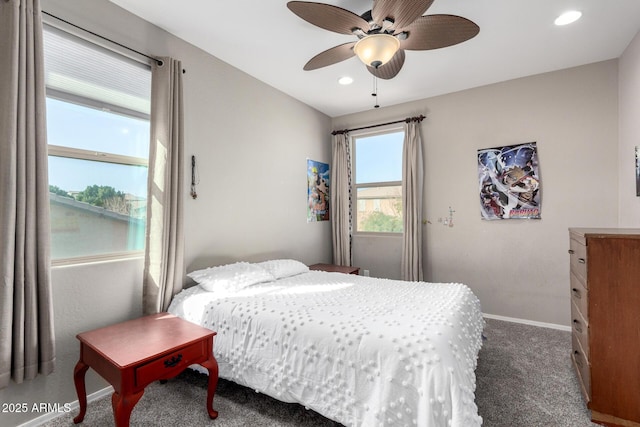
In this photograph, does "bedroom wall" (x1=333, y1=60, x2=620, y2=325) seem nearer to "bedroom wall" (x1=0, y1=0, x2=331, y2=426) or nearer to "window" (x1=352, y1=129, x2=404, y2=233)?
"window" (x1=352, y1=129, x2=404, y2=233)

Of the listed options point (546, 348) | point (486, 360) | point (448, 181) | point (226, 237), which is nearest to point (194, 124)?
point (226, 237)

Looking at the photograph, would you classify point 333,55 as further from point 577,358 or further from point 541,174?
point 577,358

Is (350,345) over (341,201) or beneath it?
beneath

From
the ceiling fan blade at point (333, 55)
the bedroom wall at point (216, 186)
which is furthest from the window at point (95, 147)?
the ceiling fan blade at point (333, 55)

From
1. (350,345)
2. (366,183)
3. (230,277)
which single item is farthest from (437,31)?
(366,183)

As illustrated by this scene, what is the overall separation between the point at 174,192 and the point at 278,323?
1.27 meters

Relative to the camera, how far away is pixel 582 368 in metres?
1.97

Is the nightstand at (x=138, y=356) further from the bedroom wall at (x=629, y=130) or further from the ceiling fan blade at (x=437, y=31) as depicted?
the bedroom wall at (x=629, y=130)

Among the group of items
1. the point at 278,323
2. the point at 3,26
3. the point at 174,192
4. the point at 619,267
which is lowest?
the point at 278,323

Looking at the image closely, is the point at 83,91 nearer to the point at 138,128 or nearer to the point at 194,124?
the point at 138,128

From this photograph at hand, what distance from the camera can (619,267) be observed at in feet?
5.52

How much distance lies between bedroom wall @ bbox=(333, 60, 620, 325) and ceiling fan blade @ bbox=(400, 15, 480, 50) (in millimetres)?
1523

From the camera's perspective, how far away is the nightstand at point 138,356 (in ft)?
4.67

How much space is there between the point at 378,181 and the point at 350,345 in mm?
3001
